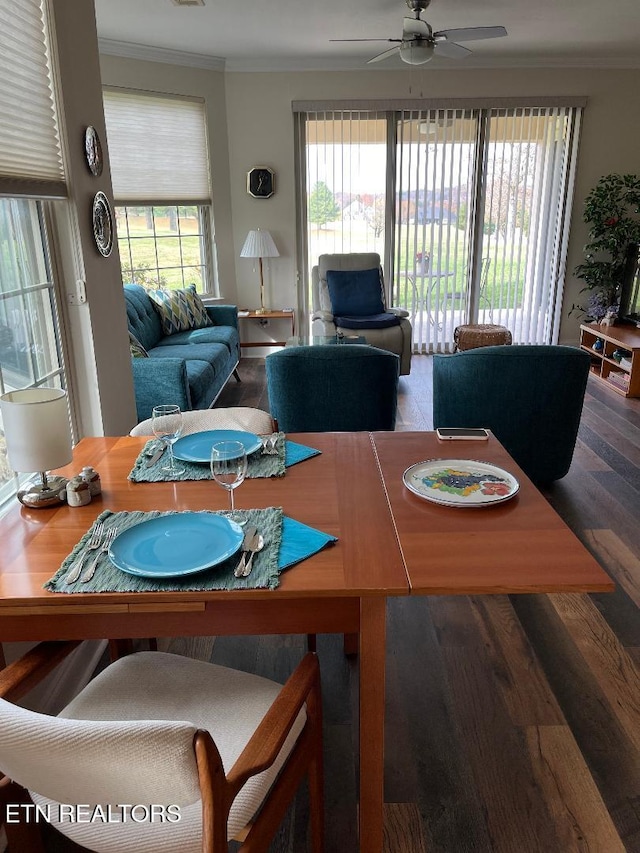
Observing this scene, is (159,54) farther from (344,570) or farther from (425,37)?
(344,570)

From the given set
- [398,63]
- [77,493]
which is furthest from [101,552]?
→ [398,63]

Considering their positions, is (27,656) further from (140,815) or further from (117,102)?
(117,102)

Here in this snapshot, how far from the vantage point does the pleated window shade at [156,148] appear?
5172 millimetres

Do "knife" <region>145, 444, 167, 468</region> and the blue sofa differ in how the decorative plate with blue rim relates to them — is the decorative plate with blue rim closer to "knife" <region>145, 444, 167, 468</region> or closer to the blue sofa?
"knife" <region>145, 444, 167, 468</region>

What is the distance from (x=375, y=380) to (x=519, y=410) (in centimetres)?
74

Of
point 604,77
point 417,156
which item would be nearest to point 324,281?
point 417,156

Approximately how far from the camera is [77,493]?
1490mm

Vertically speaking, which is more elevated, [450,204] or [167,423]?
[450,204]

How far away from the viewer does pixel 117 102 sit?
510 centimetres

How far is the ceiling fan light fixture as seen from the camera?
12.9 ft

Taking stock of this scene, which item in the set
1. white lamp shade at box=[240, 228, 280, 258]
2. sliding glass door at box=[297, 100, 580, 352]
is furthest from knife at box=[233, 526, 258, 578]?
sliding glass door at box=[297, 100, 580, 352]

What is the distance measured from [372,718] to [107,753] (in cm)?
64

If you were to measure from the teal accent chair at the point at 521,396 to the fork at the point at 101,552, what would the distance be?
209 centimetres

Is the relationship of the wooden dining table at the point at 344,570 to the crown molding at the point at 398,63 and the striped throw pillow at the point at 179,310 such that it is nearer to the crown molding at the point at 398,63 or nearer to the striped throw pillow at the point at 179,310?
the striped throw pillow at the point at 179,310
